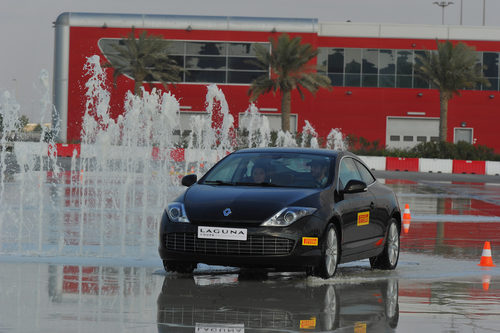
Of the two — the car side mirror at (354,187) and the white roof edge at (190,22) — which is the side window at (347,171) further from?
the white roof edge at (190,22)

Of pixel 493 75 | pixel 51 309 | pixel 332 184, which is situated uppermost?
Result: pixel 493 75

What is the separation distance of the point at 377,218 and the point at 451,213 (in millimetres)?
12259

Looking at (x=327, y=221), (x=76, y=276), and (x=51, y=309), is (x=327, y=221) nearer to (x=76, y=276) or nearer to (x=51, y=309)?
(x=76, y=276)

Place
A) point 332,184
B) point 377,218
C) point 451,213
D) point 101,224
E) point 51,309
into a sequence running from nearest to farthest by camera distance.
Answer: point 51,309, point 332,184, point 377,218, point 101,224, point 451,213

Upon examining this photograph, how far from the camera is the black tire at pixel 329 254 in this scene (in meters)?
10.4

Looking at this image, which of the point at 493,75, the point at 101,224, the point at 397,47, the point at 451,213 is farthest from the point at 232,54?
the point at 101,224

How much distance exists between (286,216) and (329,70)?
64.3 metres

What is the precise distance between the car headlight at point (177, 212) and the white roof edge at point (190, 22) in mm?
61250

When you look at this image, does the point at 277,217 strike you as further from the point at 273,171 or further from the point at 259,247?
the point at 273,171

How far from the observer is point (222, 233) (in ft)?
33.2

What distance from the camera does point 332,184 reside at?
1108 cm

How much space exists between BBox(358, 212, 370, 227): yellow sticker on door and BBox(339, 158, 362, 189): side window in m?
0.38

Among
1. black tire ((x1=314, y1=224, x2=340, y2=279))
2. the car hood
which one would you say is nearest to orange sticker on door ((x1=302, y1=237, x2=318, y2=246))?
black tire ((x1=314, y1=224, x2=340, y2=279))

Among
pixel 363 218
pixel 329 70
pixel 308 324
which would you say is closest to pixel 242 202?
pixel 363 218
